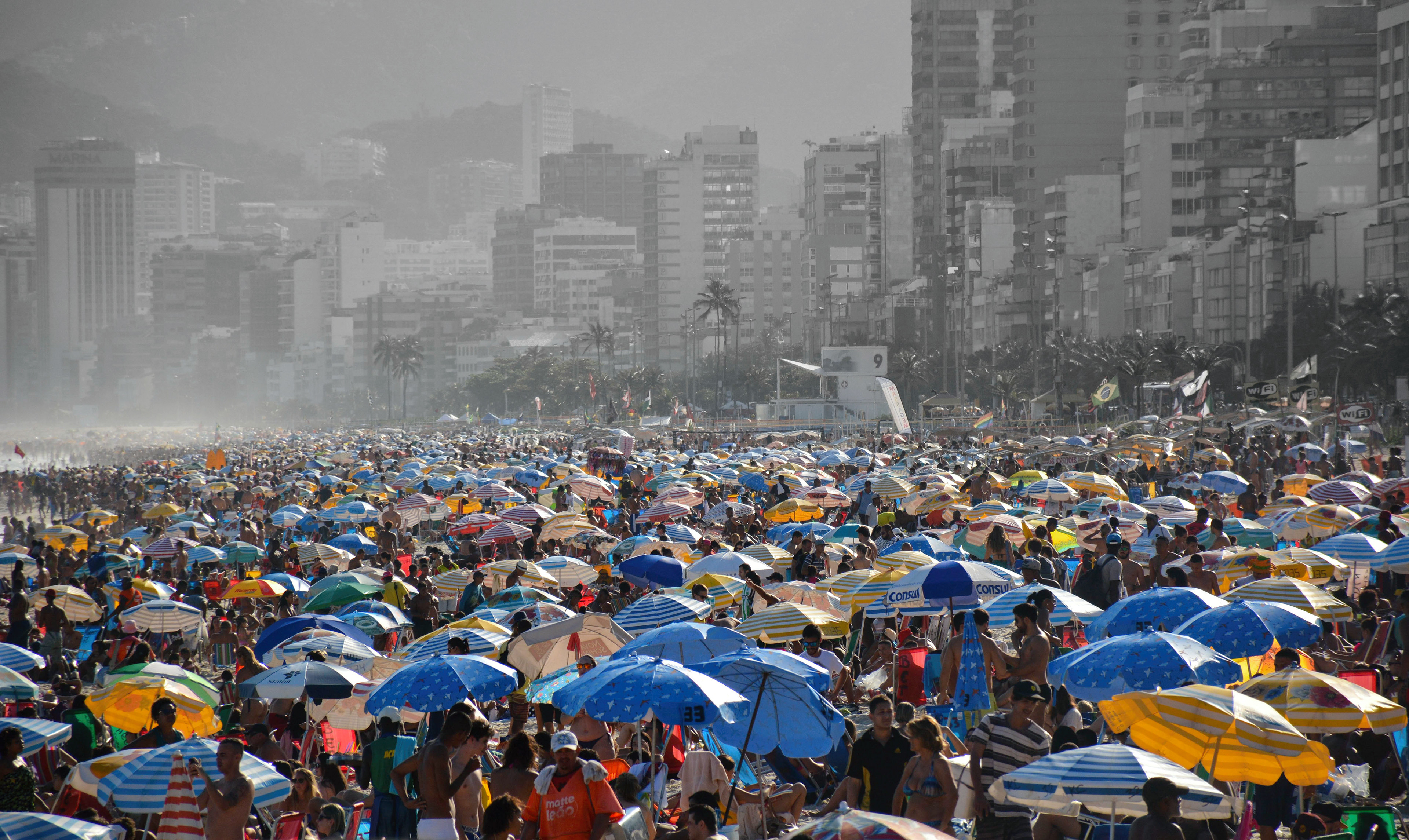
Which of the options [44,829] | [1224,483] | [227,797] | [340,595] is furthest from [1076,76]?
[44,829]

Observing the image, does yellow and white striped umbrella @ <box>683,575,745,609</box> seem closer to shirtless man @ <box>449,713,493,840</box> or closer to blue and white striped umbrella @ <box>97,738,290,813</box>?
shirtless man @ <box>449,713,493,840</box>

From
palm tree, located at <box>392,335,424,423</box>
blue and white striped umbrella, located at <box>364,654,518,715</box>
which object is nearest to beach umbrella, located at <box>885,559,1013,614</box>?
blue and white striped umbrella, located at <box>364,654,518,715</box>

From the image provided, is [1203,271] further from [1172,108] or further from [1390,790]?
[1390,790]

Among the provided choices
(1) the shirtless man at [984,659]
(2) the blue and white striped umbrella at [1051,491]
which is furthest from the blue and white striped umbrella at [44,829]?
(2) the blue and white striped umbrella at [1051,491]

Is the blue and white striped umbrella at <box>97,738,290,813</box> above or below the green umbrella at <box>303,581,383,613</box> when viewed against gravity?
above

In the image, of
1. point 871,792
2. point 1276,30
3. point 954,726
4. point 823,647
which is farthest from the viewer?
point 1276,30

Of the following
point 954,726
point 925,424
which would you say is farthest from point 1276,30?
point 954,726

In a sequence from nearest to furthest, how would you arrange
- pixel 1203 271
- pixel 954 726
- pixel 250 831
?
pixel 250 831 → pixel 954 726 → pixel 1203 271
